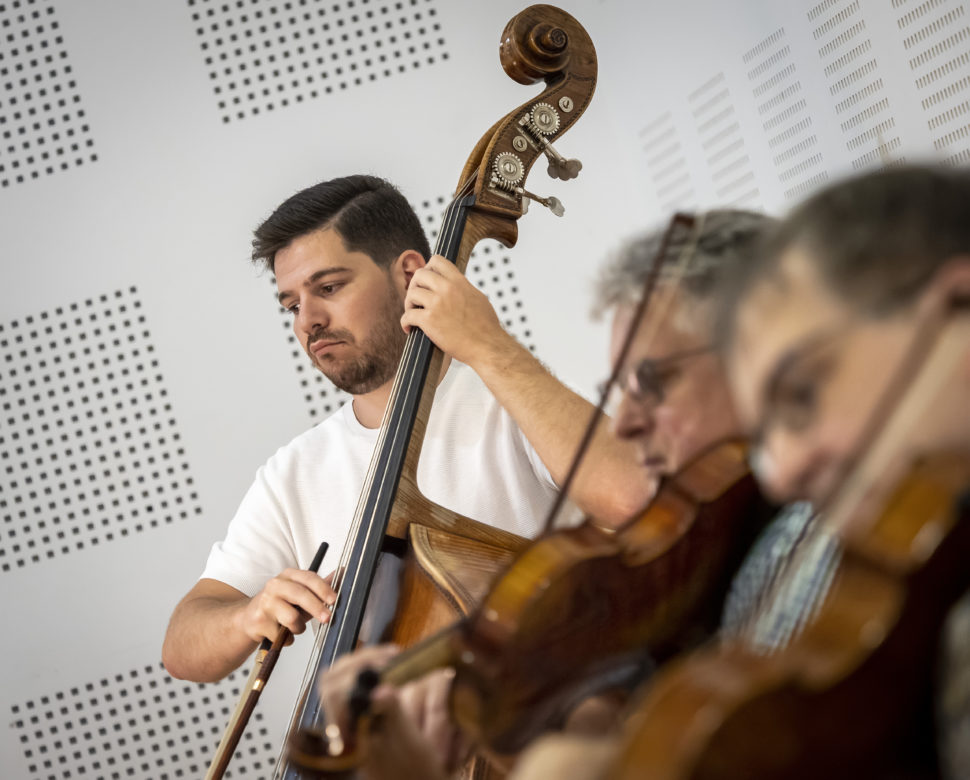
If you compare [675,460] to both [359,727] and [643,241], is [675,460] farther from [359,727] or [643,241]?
[359,727]

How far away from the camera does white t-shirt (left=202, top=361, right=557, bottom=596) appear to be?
193 cm

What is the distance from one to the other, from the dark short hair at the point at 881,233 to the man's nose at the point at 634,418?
1.10 ft

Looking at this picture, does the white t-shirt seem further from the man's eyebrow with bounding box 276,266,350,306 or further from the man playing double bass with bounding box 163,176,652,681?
the man's eyebrow with bounding box 276,266,350,306

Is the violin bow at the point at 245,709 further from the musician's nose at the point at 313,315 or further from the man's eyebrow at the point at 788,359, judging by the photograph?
Answer: the man's eyebrow at the point at 788,359

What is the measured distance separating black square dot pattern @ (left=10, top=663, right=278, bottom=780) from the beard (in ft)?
3.93

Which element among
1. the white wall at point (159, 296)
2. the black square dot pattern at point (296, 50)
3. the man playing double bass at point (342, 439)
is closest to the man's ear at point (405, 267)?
the man playing double bass at point (342, 439)

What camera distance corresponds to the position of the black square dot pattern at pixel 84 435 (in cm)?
279

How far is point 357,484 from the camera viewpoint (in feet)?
6.61

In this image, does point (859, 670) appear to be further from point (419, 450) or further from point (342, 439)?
point (342, 439)

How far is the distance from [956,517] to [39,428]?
2.74 m

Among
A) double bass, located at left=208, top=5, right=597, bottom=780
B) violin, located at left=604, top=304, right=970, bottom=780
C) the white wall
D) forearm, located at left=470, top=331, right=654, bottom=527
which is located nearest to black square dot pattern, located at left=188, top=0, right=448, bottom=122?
the white wall

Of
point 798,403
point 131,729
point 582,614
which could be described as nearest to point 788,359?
point 798,403

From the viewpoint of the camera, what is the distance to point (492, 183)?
170cm

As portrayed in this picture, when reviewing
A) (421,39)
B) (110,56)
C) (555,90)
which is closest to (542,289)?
(421,39)
